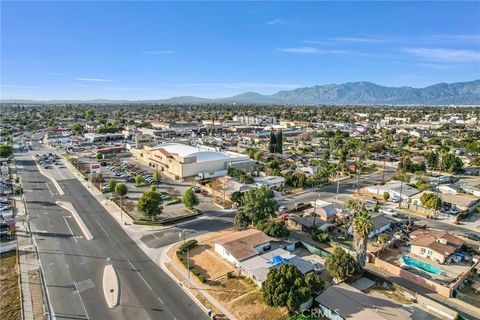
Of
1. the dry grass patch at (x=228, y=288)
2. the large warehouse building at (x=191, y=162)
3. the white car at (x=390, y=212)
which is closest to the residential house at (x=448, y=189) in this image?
the white car at (x=390, y=212)

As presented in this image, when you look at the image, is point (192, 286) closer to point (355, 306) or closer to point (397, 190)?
point (355, 306)

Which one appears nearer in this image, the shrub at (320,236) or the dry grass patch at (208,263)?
the dry grass patch at (208,263)

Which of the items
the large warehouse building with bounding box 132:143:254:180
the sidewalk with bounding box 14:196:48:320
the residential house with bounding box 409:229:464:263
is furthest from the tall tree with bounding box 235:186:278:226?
the large warehouse building with bounding box 132:143:254:180

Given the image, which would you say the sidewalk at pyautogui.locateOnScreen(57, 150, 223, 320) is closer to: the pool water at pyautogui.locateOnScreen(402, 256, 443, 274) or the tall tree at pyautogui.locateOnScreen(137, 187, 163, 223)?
the tall tree at pyautogui.locateOnScreen(137, 187, 163, 223)

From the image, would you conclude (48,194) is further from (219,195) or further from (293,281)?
(293,281)

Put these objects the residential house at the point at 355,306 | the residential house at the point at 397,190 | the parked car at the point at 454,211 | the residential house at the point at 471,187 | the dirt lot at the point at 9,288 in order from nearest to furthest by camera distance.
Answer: the residential house at the point at 355,306
the dirt lot at the point at 9,288
the parked car at the point at 454,211
the residential house at the point at 397,190
the residential house at the point at 471,187

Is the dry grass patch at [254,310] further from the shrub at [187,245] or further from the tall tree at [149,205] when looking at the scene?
the tall tree at [149,205]
